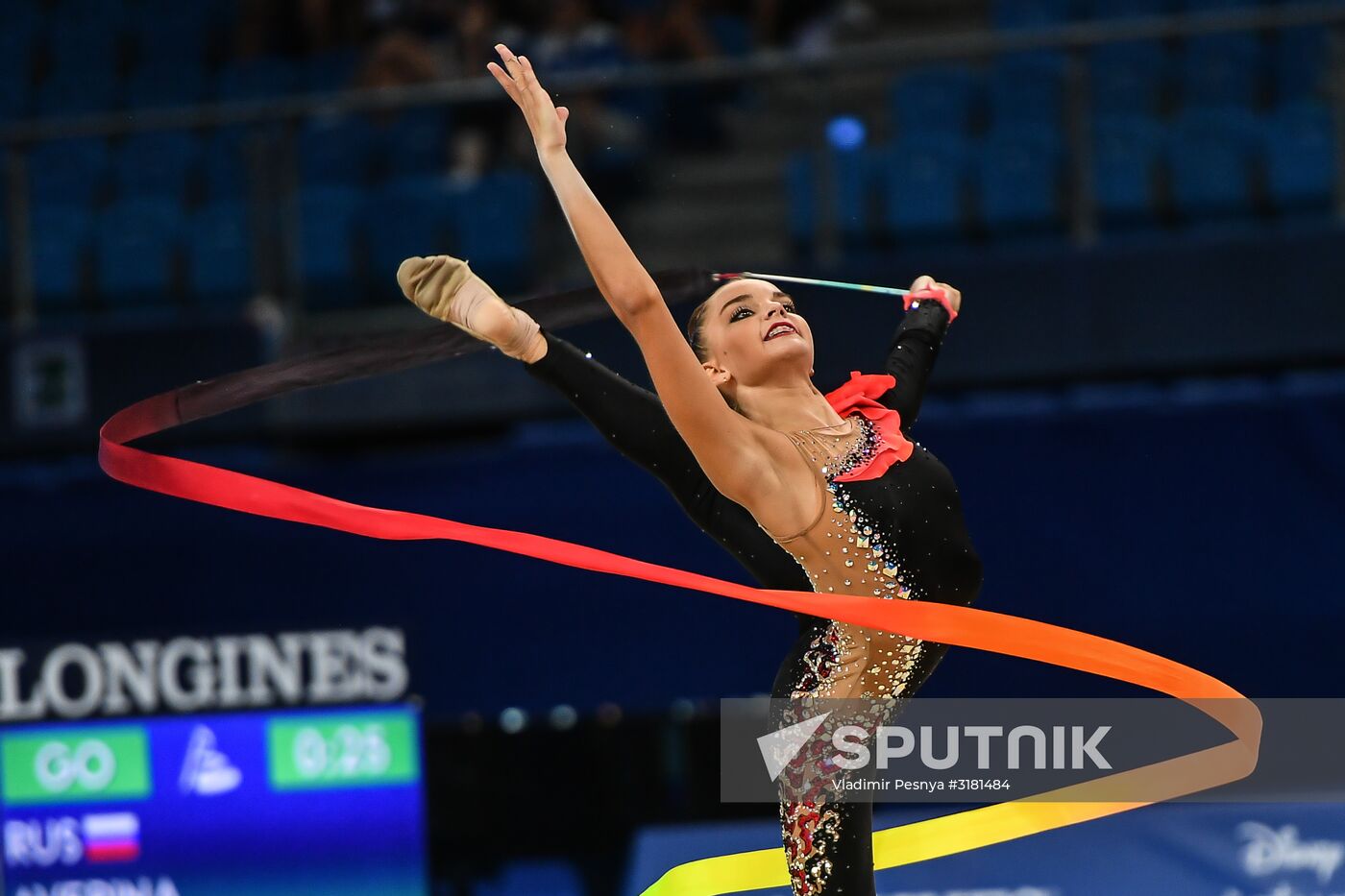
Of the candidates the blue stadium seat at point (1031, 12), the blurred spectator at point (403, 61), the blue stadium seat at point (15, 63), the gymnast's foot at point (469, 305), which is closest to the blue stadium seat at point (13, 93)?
the blue stadium seat at point (15, 63)

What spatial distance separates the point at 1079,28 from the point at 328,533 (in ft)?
10.1

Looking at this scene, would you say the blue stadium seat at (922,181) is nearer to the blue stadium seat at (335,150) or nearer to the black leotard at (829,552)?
the blue stadium seat at (335,150)

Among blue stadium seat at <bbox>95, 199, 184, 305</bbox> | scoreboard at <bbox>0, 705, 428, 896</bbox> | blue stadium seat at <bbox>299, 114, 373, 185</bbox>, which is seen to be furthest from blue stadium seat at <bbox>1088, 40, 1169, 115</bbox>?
blue stadium seat at <bbox>95, 199, 184, 305</bbox>

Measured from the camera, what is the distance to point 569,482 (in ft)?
20.2

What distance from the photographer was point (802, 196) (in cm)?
584

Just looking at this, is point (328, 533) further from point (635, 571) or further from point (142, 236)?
point (635, 571)

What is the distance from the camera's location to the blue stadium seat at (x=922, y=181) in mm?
5746

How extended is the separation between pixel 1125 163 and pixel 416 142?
236cm

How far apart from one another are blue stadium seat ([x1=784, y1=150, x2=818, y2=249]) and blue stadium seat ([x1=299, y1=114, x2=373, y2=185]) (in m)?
1.36

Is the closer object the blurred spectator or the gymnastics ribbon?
the gymnastics ribbon

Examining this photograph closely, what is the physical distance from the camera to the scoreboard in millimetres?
5160

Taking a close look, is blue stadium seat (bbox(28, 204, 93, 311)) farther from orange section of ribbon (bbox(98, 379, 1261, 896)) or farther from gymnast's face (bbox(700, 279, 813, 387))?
gymnast's face (bbox(700, 279, 813, 387))

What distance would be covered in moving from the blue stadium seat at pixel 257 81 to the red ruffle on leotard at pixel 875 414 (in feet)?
14.7

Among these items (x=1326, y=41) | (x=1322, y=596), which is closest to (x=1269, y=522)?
(x=1322, y=596)
